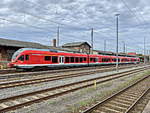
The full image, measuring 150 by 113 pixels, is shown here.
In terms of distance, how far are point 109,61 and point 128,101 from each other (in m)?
32.7

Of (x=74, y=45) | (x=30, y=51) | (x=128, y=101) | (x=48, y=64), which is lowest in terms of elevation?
(x=128, y=101)

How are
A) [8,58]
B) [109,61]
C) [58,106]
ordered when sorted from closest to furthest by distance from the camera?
[58,106] → [8,58] → [109,61]

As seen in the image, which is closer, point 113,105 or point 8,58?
point 113,105

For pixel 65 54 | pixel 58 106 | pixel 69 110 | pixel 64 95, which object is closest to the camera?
pixel 69 110

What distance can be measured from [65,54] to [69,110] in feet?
60.8

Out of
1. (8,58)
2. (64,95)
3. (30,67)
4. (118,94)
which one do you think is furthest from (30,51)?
(118,94)

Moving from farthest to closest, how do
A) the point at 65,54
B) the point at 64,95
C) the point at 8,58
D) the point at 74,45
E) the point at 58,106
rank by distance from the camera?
the point at 74,45
the point at 8,58
the point at 65,54
the point at 64,95
the point at 58,106

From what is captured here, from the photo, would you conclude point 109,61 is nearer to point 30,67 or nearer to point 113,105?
point 30,67

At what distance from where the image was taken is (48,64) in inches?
829

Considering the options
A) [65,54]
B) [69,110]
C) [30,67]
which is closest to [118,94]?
[69,110]

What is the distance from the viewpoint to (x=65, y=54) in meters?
24.5

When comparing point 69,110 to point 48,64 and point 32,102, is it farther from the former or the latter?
point 48,64

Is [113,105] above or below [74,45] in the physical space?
below

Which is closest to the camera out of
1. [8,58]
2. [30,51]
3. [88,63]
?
[30,51]
